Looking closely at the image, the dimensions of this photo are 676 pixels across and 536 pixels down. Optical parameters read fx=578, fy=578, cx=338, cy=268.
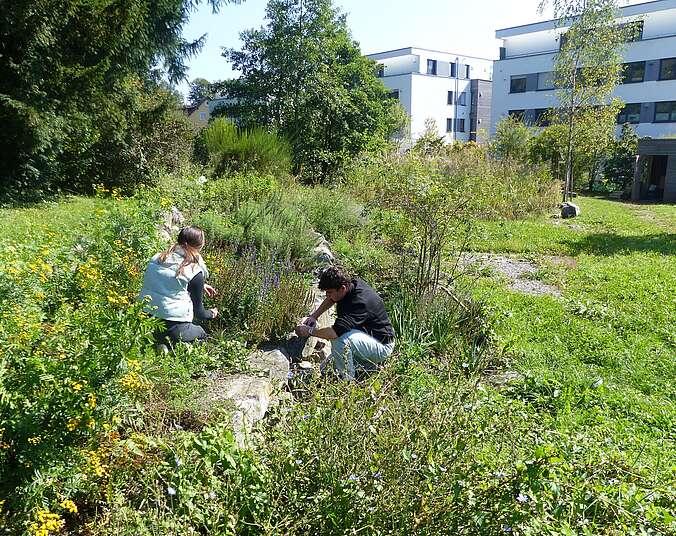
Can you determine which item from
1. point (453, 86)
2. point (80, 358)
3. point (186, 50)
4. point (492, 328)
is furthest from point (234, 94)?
point (453, 86)

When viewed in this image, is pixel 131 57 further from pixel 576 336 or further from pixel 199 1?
pixel 576 336

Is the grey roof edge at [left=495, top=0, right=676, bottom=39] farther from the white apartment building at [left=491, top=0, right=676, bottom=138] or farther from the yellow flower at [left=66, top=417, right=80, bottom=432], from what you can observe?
the yellow flower at [left=66, top=417, right=80, bottom=432]

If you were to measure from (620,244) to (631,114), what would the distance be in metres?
29.3

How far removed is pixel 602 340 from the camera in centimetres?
589

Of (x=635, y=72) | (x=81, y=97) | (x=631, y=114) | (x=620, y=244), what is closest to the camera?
(x=81, y=97)

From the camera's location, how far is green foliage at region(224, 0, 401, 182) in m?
18.1

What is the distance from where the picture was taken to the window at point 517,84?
137 feet

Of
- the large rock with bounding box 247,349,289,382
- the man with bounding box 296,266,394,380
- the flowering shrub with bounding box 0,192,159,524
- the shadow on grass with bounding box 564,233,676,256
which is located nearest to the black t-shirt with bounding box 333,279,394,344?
the man with bounding box 296,266,394,380

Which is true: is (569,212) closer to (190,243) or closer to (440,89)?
(190,243)

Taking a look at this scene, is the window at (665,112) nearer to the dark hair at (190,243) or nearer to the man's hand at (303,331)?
the man's hand at (303,331)

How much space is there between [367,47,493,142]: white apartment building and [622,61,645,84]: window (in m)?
13.0

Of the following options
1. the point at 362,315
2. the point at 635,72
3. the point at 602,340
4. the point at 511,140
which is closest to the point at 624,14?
the point at 635,72

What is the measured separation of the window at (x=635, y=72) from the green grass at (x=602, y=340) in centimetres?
2953

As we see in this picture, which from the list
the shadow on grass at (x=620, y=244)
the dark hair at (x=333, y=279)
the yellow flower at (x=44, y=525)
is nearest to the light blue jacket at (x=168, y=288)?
the dark hair at (x=333, y=279)
